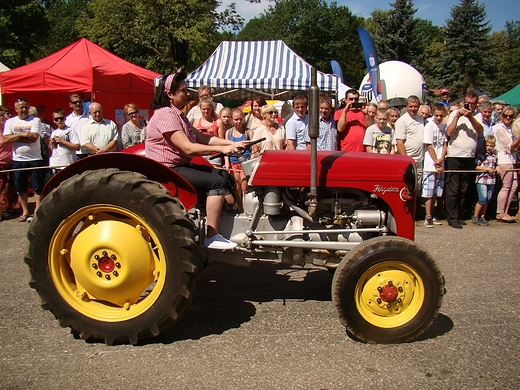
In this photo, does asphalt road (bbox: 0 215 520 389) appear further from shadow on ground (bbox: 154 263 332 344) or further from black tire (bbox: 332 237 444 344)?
black tire (bbox: 332 237 444 344)

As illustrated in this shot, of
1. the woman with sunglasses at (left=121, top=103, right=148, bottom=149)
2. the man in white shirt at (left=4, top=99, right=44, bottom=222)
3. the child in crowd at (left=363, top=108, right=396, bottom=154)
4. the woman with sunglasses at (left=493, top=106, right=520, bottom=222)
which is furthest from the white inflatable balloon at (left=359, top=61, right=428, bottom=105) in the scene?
the man in white shirt at (left=4, top=99, right=44, bottom=222)

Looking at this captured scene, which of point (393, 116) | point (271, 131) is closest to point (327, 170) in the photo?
point (271, 131)

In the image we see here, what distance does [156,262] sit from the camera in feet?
11.5

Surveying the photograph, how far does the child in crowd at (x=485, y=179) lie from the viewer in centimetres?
788

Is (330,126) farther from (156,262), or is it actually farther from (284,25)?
(284,25)

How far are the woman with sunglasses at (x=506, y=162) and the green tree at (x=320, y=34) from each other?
45.1m

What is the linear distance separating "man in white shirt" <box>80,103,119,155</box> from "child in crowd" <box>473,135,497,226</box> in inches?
231

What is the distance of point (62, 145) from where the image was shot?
8016 mm

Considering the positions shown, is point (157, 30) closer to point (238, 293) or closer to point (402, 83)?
point (402, 83)

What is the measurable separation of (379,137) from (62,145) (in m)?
5.04

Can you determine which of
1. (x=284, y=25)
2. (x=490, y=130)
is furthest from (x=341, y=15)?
(x=490, y=130)

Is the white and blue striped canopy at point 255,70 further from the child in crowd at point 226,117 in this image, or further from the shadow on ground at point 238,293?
the shadow on ground at point 238,293

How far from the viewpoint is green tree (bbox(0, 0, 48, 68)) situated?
22.9 meters

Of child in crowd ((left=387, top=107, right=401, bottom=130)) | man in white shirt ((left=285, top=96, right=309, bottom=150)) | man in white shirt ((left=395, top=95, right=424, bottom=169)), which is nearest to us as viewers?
man in white shirt ((left=285, top=96, right=309, bottom=150))
